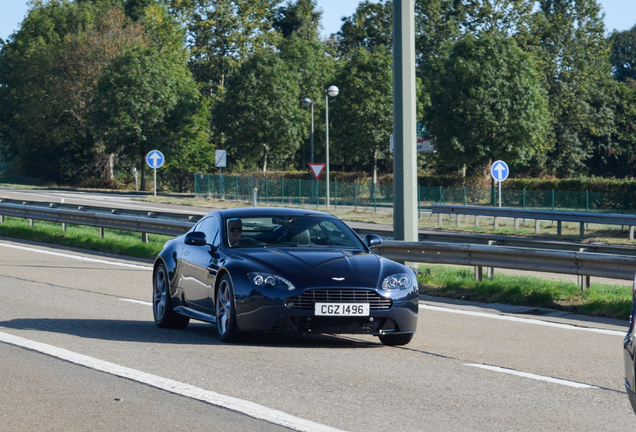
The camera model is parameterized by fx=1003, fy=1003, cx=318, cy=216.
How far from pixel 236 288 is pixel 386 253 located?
6.55 m

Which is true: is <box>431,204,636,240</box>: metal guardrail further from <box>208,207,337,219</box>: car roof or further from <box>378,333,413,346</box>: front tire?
<box>378,333,413,346</box>: front tire

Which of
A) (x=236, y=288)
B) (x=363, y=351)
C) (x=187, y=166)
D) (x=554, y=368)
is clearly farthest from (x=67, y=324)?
(x=187, y=166)

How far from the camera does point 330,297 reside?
8695 mm

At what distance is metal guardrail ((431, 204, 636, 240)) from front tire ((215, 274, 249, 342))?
76.4ft

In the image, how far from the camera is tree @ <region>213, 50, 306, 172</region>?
6888 centimetres

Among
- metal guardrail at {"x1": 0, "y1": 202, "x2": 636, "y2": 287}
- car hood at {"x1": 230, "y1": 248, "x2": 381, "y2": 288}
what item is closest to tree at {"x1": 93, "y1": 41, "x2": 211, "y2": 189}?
metal guardrail at {"x1": 0, "y1": 202, "x2": 636, "y2": 287}

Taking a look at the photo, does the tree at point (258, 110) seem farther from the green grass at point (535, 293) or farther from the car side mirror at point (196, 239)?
the car side mirror at point (196, 239)

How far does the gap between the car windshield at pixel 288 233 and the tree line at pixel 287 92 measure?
45.5 m

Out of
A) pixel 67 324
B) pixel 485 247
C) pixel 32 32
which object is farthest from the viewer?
pixel 32 32

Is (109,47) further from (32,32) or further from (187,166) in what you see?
(32,32)

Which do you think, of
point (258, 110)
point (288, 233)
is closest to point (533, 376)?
point (288, 233)

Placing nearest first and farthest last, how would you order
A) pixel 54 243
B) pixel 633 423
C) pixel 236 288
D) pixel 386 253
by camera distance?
pixel 633 423 < pixel 236 288 < pixel 386 253 < pixel 54 243

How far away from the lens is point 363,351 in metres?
8.99

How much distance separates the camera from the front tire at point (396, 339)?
9.30m
